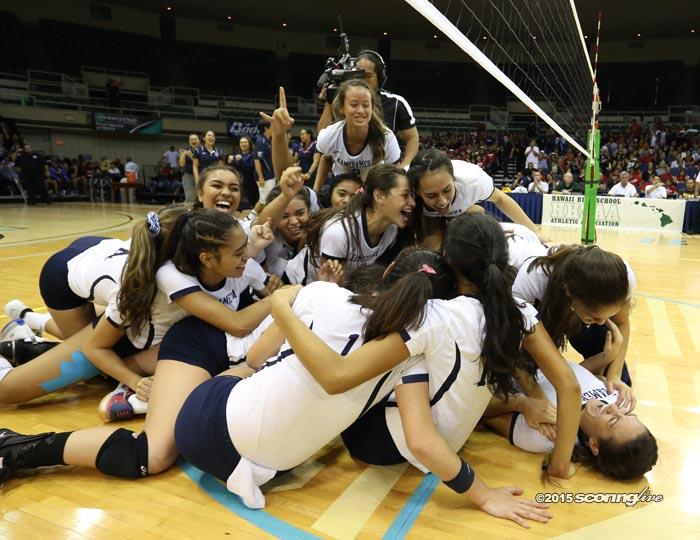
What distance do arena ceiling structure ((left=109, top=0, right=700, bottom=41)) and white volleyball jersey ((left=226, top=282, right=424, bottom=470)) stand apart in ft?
52.0

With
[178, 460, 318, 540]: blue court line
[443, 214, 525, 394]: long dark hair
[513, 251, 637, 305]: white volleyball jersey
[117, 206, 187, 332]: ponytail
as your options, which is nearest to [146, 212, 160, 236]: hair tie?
[117, 206, 187, 332]: ponytail

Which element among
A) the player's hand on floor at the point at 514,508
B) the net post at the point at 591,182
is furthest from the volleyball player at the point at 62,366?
the net post at the point at 591,182

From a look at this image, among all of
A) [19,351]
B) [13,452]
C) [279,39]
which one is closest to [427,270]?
[13,452]

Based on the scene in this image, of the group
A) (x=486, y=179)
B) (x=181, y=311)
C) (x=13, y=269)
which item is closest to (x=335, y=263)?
(x=181, y=311)

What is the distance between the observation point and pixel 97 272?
2338 mm

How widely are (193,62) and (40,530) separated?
20960 mm

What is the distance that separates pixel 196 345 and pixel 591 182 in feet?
21.3

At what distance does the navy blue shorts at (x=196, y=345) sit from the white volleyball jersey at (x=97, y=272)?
0.35 m

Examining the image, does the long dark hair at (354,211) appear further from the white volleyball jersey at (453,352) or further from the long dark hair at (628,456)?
the long dark hair at (628,456)

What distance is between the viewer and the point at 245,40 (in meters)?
20.8

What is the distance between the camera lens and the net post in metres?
6.92

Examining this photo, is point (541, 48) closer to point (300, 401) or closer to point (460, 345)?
point (460, 345)

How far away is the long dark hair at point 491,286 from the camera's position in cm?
149

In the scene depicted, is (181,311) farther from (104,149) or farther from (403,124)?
(104,149)
